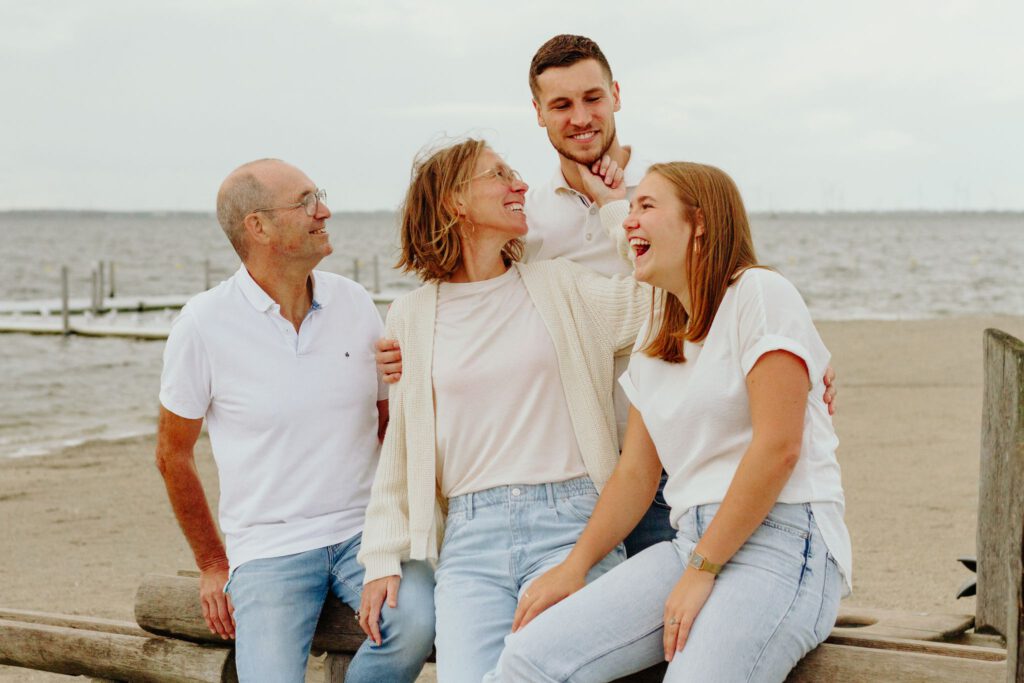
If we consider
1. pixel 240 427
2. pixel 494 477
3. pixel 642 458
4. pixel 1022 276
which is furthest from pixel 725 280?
pixel 1022 276

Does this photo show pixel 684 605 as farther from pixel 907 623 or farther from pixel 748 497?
pixel 907 623

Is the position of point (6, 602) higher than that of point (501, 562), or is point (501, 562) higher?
point (501, 562)

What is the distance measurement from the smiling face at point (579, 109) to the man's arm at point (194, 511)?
1.63 meters

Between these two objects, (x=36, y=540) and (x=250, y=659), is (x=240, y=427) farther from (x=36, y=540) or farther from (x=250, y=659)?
(x=36, y=540)

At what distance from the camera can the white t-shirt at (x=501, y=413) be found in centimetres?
341

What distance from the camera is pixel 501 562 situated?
329 cm

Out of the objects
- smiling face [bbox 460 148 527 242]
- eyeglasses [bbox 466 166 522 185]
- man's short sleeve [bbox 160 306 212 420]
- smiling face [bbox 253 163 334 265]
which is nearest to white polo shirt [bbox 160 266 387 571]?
man's short sleeve [bbox 160 306 212 420]

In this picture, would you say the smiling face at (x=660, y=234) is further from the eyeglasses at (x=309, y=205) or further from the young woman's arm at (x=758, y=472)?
the eyeglasses at (x=309, y=205)

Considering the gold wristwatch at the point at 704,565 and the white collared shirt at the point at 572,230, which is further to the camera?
the white collared shirt at the point at 572,230

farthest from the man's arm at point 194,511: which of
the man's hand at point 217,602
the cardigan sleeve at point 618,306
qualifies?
the cardigan sleeve at point 618,306

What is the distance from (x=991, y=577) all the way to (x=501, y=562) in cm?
215

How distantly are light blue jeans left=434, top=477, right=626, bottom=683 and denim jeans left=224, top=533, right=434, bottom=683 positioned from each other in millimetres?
113

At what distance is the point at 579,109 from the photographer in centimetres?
391

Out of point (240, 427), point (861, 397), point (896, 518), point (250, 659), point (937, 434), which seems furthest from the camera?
point (861, 397)
